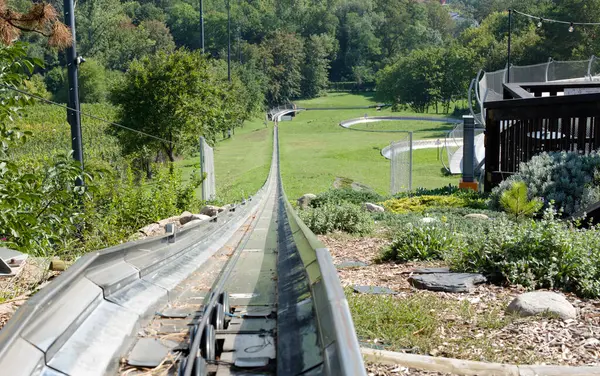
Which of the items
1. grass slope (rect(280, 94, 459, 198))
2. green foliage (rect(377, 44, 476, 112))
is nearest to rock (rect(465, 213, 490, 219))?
grass slope (rect(280, 94, 459, 198))

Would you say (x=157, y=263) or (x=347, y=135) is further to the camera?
(x=347, y=135)

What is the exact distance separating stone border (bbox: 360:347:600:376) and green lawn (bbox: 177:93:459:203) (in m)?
17.7

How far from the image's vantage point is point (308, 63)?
14500 centimetres

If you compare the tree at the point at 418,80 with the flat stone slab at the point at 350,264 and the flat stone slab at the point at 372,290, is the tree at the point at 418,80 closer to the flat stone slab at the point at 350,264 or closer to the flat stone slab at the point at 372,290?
the flat stone slab at the point at 350,264

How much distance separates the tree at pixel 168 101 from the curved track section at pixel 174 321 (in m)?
23.4

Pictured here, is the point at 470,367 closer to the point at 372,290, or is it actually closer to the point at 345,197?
the point at 372,290

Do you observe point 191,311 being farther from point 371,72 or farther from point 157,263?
point 371,72

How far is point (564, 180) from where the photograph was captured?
1365 centimetres

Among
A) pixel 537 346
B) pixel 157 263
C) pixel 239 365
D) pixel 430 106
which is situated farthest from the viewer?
pixel 430 106

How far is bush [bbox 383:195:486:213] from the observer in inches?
632

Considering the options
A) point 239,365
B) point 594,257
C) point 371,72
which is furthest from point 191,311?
point 371,72

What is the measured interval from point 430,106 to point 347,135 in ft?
177

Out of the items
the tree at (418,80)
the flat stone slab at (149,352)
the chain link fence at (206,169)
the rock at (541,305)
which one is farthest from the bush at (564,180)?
the tree at (418,80)

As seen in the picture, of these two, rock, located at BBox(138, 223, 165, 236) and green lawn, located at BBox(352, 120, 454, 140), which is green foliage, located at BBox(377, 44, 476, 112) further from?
rock, located at BBox(138, 223, 165, 236)
